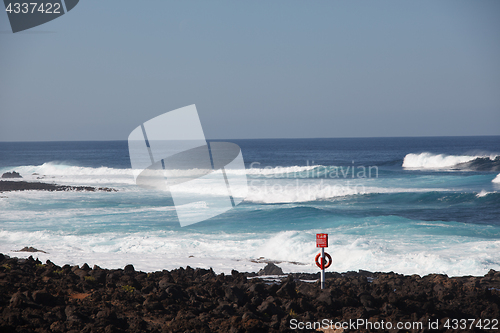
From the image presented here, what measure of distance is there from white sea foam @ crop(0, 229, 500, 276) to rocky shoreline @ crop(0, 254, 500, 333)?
2.52 metres

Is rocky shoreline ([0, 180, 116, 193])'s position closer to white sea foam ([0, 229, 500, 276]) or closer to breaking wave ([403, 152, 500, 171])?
white sea foam ([0, 229, 500, 276])

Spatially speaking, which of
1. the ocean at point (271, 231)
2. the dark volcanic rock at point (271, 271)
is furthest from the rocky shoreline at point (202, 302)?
the ocean at point (271, 231)

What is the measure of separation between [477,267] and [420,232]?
4.53m

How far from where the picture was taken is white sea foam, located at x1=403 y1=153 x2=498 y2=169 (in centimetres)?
5066

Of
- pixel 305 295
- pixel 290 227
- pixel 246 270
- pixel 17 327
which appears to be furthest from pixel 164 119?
pixel 17 327

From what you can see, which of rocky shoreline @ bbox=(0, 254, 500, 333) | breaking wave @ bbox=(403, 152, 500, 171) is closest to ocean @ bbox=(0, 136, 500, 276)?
rocky shoreline @ bbox=(0, 254, 500, 333)

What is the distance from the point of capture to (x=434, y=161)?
52938mm

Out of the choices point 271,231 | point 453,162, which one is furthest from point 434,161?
point 271,231

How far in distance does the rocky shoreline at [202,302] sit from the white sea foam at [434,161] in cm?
4669

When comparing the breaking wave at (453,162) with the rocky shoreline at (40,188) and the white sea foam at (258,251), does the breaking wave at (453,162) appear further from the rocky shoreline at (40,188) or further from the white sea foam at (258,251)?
the rocky shoreline at (40,188)

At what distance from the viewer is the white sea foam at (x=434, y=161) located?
5066 cm

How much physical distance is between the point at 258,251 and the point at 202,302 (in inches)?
236

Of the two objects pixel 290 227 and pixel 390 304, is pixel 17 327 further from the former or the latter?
pixel 290 227

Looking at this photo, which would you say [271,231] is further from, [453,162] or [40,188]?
[453,162]
